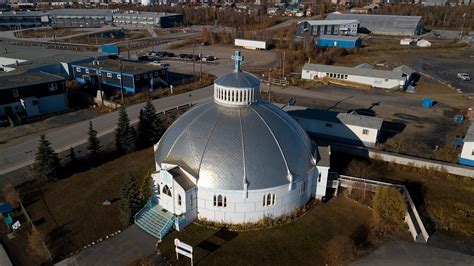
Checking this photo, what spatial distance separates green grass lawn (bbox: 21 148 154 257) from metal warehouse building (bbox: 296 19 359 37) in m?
92.9

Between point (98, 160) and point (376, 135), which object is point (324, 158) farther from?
point (98, 160)

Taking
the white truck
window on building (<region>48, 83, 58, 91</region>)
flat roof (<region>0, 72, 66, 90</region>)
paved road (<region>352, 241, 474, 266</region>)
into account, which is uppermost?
the white truck

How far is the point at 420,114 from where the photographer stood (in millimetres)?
51219

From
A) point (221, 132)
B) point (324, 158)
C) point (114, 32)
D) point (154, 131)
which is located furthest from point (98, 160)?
point (114, 32)

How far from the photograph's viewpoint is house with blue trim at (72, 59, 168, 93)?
5978cm

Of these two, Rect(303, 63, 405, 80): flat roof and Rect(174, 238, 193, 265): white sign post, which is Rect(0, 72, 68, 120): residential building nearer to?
Rect(174, 238, 193, 265): white sign post

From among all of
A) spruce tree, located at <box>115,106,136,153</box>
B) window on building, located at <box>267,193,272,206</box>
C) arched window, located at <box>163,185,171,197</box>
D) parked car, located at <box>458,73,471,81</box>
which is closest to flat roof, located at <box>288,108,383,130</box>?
window on building, located at <box>267,193,272,206</box>

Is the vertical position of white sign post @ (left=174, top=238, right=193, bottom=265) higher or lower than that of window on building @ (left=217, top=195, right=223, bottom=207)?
lower

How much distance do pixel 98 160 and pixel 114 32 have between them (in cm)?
10377

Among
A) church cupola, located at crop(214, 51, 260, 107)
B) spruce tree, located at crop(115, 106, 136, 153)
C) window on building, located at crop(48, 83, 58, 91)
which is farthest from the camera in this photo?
window on building, located at crop(48, 83, 58, 91)

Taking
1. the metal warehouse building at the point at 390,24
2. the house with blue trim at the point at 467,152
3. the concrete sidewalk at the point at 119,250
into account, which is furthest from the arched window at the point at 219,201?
the metal warehouse building at the point at 390,24

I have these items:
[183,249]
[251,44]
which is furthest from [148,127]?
[251,44]

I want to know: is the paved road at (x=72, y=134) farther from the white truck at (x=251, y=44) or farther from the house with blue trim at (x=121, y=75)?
the white truck at (x=251, y=44)

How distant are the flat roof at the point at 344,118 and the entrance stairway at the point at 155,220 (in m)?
23.0
